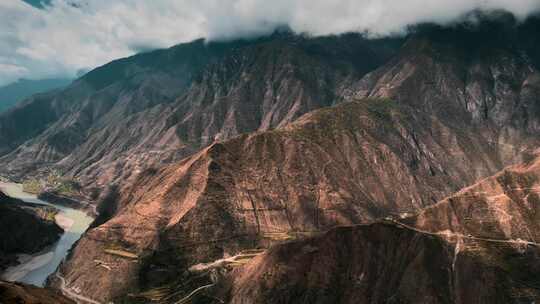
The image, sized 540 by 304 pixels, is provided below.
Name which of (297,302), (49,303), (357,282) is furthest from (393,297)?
(49,303)

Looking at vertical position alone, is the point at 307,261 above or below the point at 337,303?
above

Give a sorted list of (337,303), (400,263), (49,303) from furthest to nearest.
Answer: (400,263)
(337,303)
(49,303)

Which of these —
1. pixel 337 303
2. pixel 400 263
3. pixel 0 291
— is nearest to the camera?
pixel 0 291

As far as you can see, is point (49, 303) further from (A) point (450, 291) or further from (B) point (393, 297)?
(A) point (450, 291)

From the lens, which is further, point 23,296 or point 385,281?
point 385,281

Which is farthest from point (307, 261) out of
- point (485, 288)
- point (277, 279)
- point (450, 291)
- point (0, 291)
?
point (0, 291)

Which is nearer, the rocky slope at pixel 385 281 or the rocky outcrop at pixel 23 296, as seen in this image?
the rocky outcrop at pixel 23 296

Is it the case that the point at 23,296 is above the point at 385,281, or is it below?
below

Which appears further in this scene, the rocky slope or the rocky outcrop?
the rocky slope

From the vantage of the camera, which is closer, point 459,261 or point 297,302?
point 297,302
